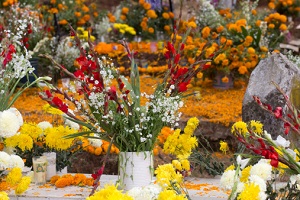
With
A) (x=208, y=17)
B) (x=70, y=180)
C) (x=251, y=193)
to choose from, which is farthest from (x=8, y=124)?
(x=208, y=17)

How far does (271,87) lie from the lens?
5.38 m

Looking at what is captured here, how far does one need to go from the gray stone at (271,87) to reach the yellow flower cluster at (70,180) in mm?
1792

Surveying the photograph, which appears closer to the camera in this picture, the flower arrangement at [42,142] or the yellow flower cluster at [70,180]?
the yellow flower cluster at [70,180]

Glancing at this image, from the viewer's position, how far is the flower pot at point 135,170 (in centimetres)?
371

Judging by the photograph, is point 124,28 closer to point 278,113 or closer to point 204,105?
point 204,105

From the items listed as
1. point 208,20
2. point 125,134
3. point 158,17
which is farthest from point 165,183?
point 158,17

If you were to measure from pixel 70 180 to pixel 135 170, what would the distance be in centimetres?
46

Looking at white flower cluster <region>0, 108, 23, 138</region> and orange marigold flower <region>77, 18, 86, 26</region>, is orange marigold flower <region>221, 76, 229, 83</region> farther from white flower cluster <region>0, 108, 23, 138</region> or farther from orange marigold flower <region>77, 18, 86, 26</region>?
white flower cluster <region>0, 108, 23, 138</region>

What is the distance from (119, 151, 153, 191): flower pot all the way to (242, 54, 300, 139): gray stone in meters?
1.75

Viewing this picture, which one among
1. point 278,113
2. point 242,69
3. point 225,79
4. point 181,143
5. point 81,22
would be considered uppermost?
point 278,113

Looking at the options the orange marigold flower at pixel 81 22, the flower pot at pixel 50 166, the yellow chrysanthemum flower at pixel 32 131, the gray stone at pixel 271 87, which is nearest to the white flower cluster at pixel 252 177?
the flower pot at pixel 50 166

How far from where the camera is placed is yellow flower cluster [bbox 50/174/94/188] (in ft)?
12.9

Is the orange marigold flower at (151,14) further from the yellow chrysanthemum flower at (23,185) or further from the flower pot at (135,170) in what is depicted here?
the yellow chrysanthemum flower at (23,185)

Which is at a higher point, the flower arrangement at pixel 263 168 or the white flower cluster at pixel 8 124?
the flower arrangement at pixel 263 168
